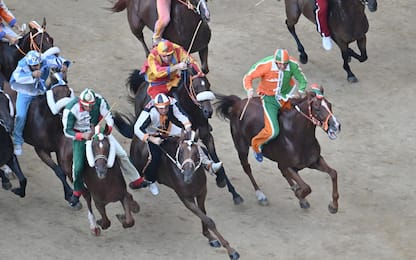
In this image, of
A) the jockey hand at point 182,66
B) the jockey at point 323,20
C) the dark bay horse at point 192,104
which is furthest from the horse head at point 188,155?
the jockey at point 323,20

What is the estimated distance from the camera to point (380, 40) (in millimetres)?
16625

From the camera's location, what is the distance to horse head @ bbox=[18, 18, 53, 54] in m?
12.9

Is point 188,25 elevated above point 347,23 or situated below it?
above

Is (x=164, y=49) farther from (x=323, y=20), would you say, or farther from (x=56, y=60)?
(x=323, y=20)

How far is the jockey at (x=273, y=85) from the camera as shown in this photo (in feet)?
37.9

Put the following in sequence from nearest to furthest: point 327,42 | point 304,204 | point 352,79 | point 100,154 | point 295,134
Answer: point 100,154 → point 295,134 → point 304,204 → point 327,42 → point 352,79

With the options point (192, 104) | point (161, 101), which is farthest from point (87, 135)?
point (192, 104)

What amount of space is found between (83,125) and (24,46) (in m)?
2.49

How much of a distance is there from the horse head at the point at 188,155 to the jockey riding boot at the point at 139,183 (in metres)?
0.78

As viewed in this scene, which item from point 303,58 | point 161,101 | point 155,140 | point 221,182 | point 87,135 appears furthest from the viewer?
point 303,58

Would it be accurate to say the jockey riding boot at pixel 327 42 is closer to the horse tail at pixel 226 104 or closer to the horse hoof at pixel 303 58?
the horse hoof at pixel 303 58

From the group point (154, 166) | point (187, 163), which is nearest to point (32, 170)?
point (154, 166)

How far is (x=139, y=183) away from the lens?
11.2 m

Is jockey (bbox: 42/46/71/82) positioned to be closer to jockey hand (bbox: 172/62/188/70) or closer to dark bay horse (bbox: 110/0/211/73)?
jockey hand (bbox: 172/62/188/70)
